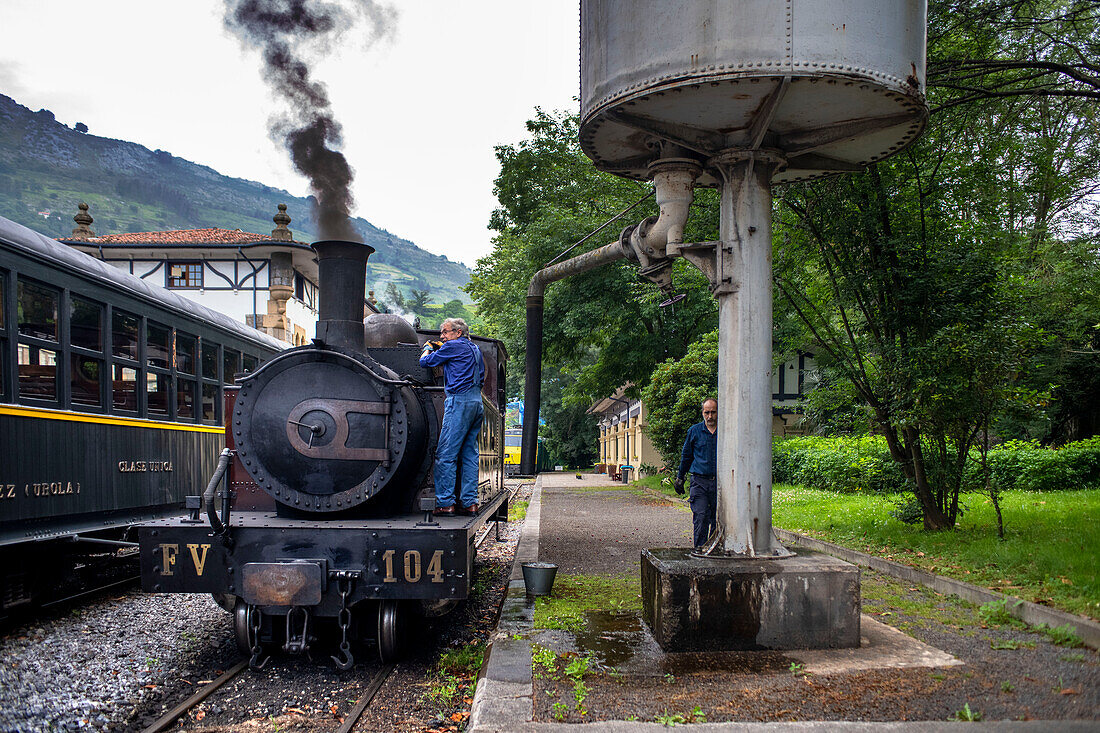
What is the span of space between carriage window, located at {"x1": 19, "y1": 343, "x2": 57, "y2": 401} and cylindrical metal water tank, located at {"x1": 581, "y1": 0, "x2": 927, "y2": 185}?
16.7 feet

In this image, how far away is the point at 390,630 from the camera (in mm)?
5266

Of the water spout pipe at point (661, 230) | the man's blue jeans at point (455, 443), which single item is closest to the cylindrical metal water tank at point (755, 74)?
the water spout pipe at point (661, 230)

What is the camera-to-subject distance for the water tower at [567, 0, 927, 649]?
4.84 m

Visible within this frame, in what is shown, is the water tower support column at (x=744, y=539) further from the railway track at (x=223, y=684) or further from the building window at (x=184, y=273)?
the building window at (x=184, y=273)

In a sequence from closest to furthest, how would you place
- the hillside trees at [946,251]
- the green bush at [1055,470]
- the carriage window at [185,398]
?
the hillside trees at [946,251]
the carriage window at [185,398]
the green bush at [1055,470]

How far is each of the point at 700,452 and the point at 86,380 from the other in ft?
19.7

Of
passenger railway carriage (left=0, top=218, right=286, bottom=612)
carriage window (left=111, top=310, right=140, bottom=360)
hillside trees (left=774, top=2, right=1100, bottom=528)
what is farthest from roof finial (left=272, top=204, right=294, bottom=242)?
hillside trees (left=774, top=2, right=1100, bottom=528)

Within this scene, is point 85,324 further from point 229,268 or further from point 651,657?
point 229,268

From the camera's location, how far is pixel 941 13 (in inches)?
323

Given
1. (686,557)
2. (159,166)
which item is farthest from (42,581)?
(159,166)

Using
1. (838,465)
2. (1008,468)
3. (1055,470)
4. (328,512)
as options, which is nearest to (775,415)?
(838,465)

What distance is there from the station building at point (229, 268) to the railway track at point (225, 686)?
2273cm

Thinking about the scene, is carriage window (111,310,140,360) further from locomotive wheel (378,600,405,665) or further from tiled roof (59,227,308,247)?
tiled roof (59,227,308,247)

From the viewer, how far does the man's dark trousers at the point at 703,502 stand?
7309 millimetres
